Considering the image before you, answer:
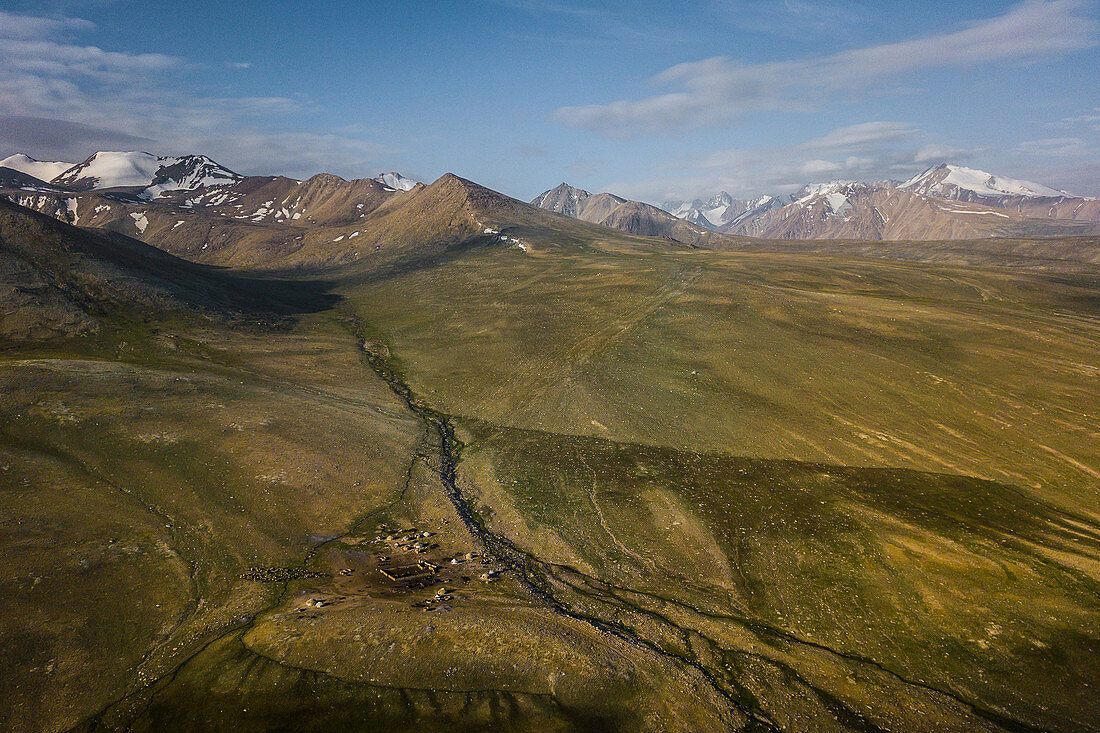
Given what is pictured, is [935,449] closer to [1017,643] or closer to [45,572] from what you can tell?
[1017,643]

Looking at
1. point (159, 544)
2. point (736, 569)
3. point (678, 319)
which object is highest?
point (678, 319)

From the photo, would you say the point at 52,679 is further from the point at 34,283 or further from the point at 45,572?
the point at 34,283

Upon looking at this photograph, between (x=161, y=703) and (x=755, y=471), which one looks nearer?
(x=161, y=703)

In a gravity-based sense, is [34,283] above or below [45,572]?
above

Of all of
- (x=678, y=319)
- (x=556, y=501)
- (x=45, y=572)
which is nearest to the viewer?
(x=45, y=572)

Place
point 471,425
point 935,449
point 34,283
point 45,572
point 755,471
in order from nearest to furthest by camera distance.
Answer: point 45,572 < point 755,471 < point 935,449 < point 471,425 < point 34,283

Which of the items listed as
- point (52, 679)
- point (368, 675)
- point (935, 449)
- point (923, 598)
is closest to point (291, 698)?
point (368, 675)
